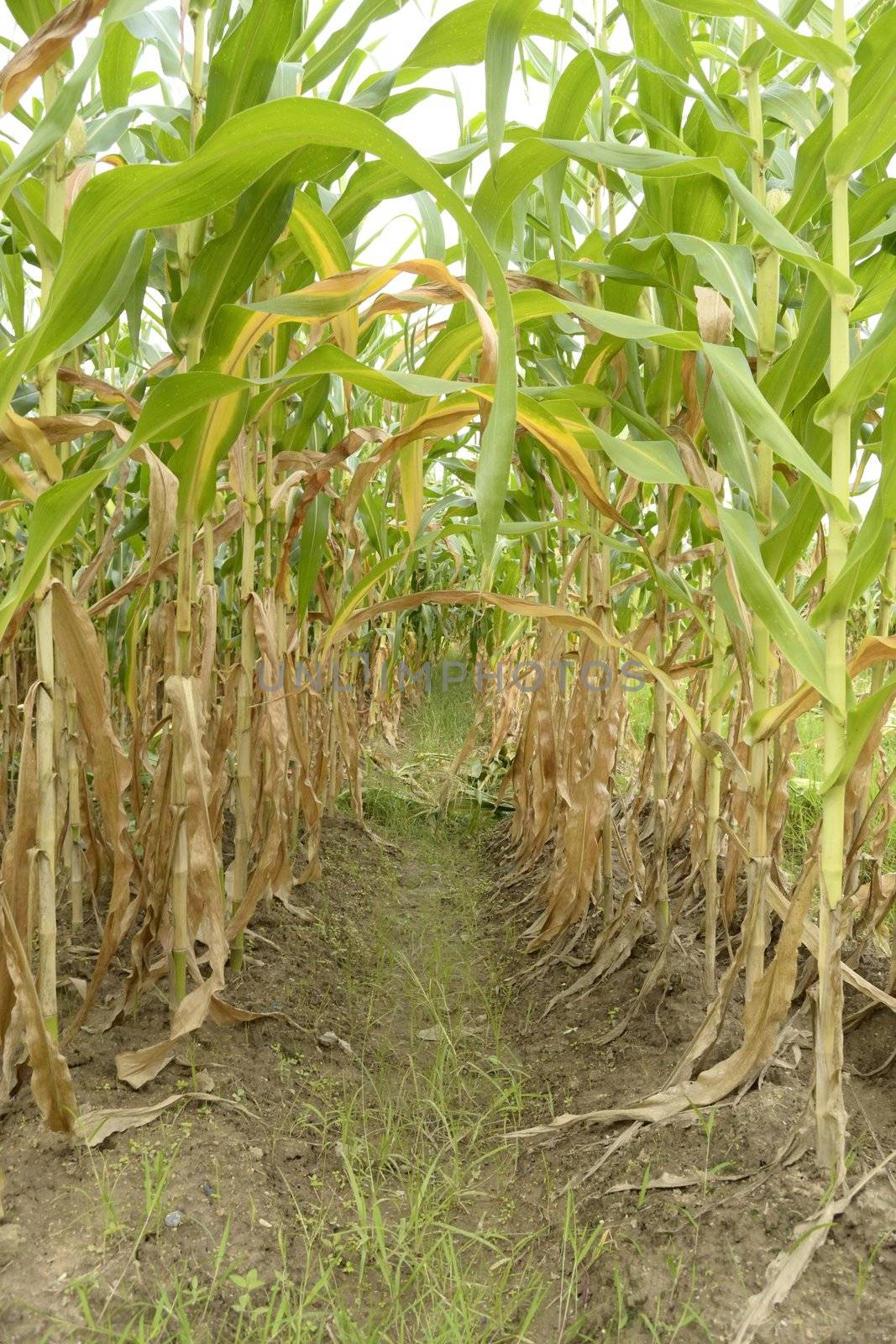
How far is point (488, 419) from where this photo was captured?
0.77 meters

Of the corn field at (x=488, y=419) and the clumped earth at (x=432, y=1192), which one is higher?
the corn field at (x=488, y=419)

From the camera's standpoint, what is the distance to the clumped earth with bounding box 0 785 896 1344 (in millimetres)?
773

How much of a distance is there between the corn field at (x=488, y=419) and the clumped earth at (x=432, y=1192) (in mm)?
49

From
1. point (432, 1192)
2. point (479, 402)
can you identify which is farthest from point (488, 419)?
point (432, 1192)

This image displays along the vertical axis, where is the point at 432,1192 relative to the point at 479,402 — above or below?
below

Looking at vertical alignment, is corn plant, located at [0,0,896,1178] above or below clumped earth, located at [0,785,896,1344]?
above

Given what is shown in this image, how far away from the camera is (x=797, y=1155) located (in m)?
0.87

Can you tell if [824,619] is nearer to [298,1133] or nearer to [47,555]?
[47,555]

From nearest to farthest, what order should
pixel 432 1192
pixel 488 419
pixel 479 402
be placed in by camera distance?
pixel 488 419
pixel 479 402
pixel 432 1192

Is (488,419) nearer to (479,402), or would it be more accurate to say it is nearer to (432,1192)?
(479,402)

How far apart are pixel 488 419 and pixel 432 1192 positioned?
2.79 ft

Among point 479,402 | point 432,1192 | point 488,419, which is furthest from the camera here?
point 432,1192

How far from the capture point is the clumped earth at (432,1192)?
773 millimetres

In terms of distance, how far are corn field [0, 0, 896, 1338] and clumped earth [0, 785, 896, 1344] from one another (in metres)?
0.05
